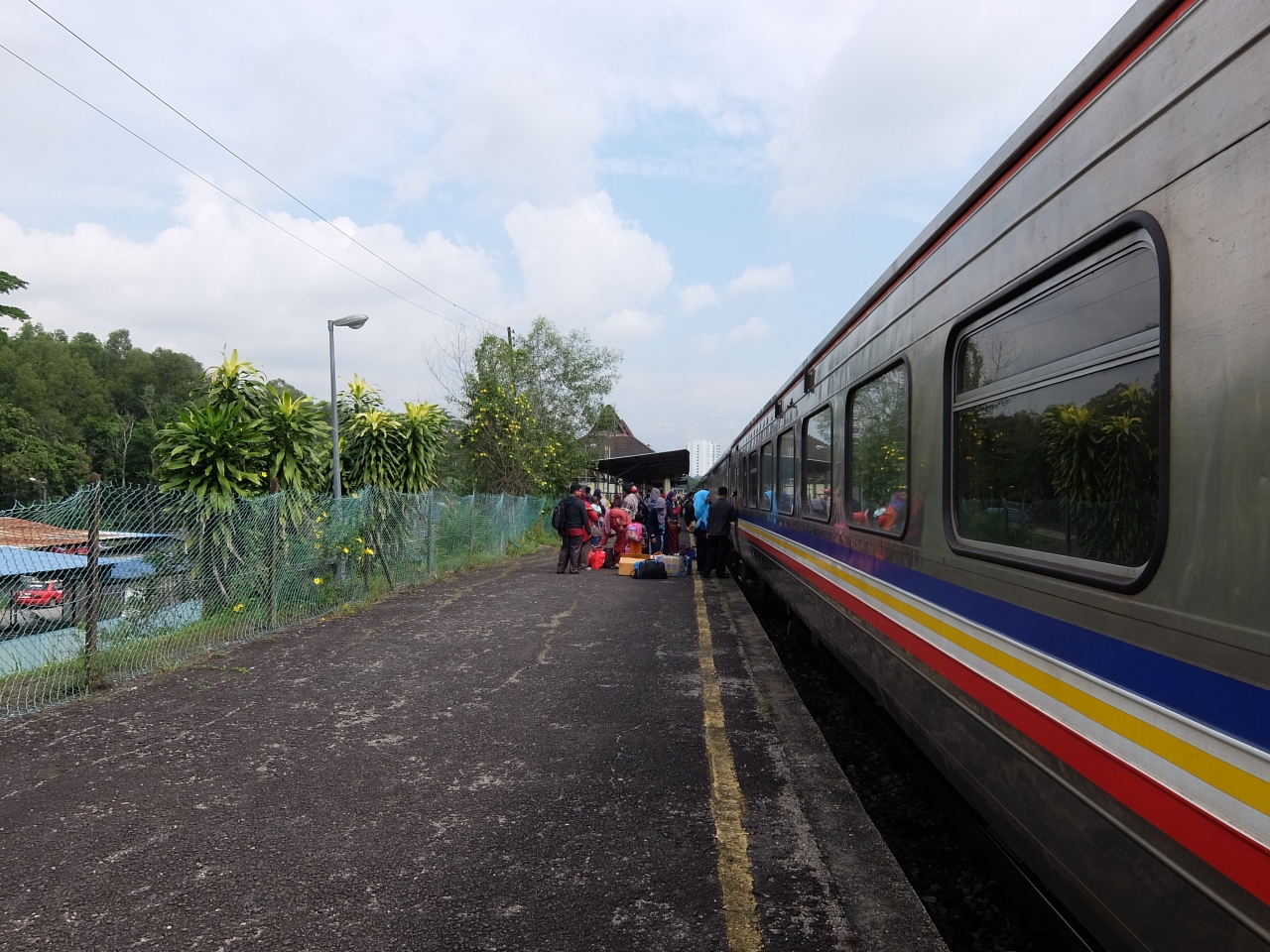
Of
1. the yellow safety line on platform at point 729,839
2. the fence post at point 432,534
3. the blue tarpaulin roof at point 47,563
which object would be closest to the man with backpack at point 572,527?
the fence post at point 432,534

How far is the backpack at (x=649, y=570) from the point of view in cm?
1416

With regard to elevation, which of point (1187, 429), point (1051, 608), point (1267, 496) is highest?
point (1187, 429)

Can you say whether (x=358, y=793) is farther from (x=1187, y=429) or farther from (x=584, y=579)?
(x=584, y=579)

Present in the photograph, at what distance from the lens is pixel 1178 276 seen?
6.32 ft

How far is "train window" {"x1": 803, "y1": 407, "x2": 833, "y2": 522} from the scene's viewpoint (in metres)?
6.12

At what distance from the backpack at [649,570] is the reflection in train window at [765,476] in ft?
9.93

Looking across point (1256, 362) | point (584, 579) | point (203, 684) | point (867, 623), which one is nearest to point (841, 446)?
point (867, 623)

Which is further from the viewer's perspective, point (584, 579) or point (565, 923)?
point (584, 579)

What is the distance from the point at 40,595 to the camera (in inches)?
227

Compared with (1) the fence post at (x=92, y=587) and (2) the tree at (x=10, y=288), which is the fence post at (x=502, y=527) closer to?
(1) the fence post at (x=92, y=587)

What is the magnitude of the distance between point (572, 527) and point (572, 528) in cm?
2

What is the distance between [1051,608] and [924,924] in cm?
137

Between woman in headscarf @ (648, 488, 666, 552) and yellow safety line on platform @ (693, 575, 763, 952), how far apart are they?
12.3 metres

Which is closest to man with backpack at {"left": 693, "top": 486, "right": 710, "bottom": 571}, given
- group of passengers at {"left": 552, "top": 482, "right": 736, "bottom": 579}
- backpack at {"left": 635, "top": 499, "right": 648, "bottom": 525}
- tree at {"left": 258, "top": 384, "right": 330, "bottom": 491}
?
group of passengers at {"left": 552, "top": 482, "right": 736, "bottom": 579}
